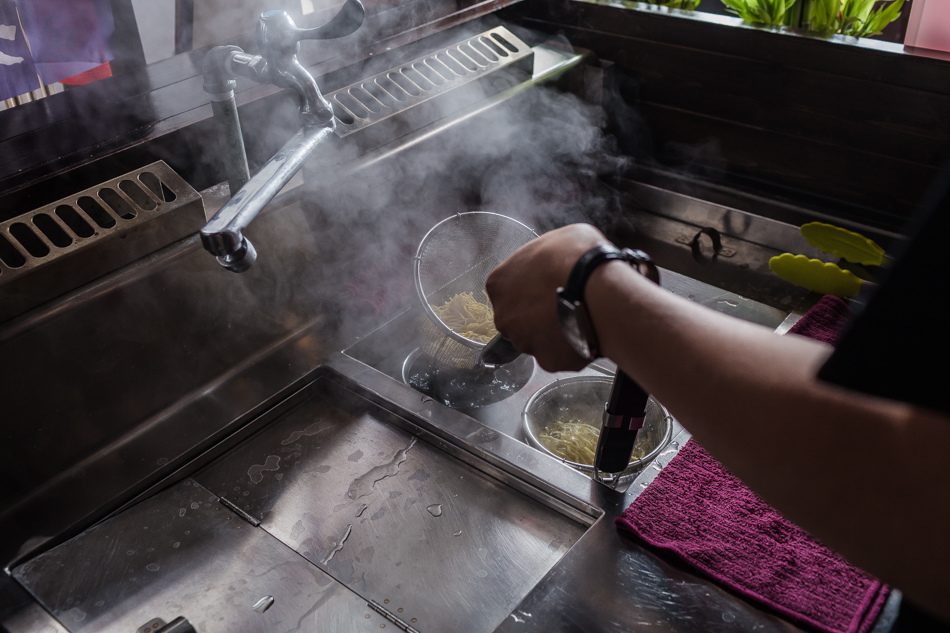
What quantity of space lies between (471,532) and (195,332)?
0.73 m

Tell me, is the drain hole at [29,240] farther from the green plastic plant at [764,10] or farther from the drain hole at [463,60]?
the green plastic plant at [764,10]

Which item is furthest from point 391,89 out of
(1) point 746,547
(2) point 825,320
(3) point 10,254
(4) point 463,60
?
(1) point 746,547

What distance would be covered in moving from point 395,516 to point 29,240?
828mm

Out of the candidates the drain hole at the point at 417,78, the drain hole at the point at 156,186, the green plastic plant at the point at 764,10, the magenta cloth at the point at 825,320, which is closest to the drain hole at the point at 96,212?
the drain hole at the point at 156,186

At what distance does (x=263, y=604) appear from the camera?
3.56 feet

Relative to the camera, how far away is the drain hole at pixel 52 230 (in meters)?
1.21

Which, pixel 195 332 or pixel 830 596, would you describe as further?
pixel 195 332

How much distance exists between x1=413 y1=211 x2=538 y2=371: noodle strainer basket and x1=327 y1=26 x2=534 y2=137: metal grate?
344 mm

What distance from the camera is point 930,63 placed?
169 centimetres

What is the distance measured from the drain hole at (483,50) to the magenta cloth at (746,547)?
4.18ft

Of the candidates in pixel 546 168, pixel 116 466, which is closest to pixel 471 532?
pixel 116 466

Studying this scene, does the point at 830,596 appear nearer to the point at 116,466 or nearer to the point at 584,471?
the point at 584,471

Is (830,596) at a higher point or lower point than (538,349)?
lower

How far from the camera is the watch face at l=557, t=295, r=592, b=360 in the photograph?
32.5 inches
